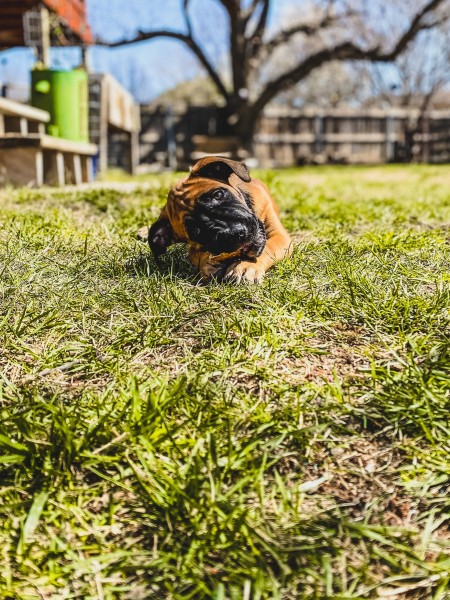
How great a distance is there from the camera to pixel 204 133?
21250 millimetres

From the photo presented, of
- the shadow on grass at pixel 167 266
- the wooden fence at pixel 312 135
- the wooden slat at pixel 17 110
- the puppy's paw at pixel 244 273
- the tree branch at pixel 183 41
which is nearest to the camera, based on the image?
the puppy's paw at pixel 244 273

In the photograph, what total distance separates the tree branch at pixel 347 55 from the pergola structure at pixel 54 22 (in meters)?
6.62

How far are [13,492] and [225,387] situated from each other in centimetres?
73

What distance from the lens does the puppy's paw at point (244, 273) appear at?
275 cm

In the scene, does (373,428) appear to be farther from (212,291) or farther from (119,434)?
(212,291)

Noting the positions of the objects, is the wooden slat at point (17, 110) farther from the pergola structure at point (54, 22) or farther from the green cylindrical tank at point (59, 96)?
the pergola structure at point (54, 22)

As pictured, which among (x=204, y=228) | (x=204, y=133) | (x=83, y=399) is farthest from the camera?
(x=204, y=133)

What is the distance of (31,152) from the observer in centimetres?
638

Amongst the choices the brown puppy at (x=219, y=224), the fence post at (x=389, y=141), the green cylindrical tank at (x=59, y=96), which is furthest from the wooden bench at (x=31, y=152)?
the fence post at (x=389, y=141)

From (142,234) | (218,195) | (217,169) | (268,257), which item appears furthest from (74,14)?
(218,195)

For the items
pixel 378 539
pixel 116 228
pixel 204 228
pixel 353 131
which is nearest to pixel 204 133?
pixel 353 131

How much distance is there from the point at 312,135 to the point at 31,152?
1761 centimetres

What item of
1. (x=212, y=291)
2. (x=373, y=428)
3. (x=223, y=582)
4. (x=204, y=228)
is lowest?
(x=223, y=582)

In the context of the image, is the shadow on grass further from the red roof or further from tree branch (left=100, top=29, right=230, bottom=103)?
tree branch (left=100, top=29, right=230, bottom=103)
